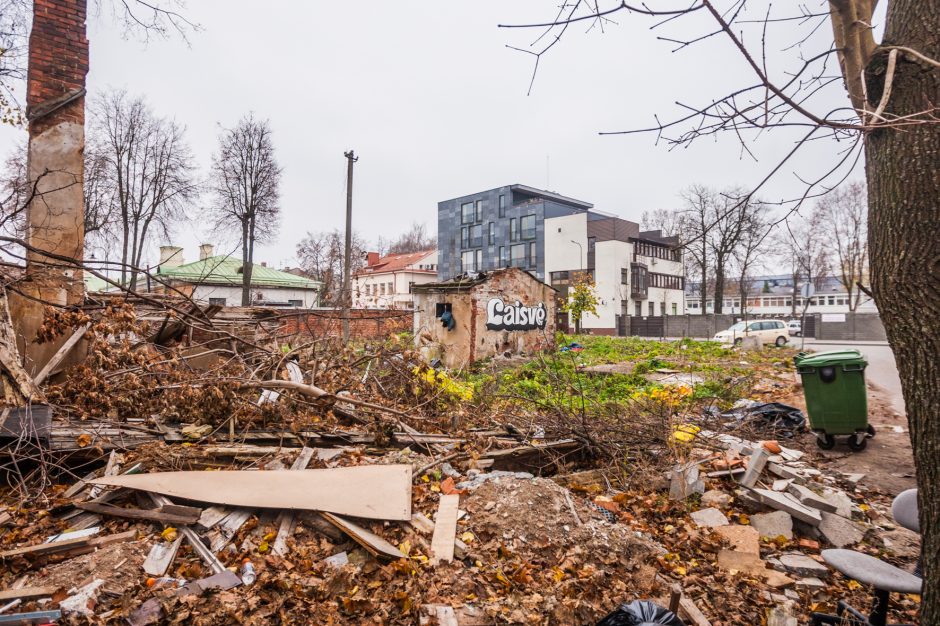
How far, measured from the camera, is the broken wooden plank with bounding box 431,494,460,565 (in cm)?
354

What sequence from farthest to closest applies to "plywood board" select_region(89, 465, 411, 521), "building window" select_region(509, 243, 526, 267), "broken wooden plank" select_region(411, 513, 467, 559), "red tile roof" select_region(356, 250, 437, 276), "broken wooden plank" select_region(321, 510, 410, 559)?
"red tile roof" select_region(356, 250, 437, 276), "building window" select_region(509, 243, 526, 267), "plywood board" select_region(89, 465, 411, 521), "broken wooden plank" select_region(411, 513, 467, 559), "broken wooden plank" select_region(321, 510, 410, 559)

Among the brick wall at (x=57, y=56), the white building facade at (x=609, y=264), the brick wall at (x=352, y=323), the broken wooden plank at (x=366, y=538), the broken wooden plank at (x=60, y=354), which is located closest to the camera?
the broken wooden plank at (x=366, y=538)

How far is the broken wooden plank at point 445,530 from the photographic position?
3541mm

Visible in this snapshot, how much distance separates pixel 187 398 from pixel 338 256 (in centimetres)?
2375

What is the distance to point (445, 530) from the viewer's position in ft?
12.4

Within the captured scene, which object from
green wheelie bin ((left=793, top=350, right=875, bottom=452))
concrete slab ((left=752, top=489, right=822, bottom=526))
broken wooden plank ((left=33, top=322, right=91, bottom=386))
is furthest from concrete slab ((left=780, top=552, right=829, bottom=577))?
broken wooden plank ((left=33, top=322, right=91, bottom=386))

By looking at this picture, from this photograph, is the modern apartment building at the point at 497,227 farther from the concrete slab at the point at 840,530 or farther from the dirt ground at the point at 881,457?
the concrete slab at the point at 840,530

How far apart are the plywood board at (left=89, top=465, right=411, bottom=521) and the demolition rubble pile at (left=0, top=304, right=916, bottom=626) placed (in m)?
0.02

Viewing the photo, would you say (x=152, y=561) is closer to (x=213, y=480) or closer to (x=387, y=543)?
(x=213, y=480)

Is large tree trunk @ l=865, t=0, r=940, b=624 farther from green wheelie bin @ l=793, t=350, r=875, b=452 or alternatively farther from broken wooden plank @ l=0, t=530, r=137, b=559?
green wheelie bin @ l=793, t=350, r=875, b=452

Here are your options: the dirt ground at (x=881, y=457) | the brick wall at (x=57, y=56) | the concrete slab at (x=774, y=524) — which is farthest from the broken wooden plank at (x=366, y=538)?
the brick wall at (x=57, y=56)

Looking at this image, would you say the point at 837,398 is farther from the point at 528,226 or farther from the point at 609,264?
the point at 528,226

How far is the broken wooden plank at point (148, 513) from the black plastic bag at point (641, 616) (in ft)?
9.65

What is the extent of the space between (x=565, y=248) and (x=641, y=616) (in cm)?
4489
